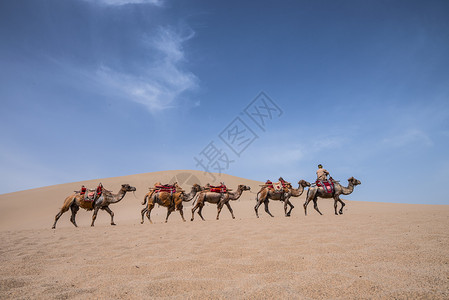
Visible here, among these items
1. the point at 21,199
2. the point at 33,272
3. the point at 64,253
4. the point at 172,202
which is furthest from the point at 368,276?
the point at 21,199

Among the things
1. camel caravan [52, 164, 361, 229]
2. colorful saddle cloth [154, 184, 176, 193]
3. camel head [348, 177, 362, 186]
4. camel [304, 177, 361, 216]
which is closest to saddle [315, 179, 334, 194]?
camel caravan [52, 164, 361, 229]

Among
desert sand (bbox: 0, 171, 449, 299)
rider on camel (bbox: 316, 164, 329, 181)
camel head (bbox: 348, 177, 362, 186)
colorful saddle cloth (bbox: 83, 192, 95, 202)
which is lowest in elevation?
desert sand (bbox: 0, 171, 449, 299)

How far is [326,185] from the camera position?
1452 cm

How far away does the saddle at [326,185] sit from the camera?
1446 centimetres

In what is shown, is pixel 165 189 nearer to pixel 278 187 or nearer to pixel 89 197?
pixel 89 197

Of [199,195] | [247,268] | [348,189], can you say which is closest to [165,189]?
[199,195]

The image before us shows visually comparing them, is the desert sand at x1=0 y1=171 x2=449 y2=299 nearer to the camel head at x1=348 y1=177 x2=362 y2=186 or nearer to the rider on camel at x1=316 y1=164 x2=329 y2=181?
the rider on camel at x1=316 y1=164 x2=329 y2=181

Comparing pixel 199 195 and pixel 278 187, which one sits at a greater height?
pixel 278 187

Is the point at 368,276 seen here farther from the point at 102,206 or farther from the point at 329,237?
the point at 102,206

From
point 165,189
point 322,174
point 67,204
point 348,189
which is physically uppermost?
point 322,174

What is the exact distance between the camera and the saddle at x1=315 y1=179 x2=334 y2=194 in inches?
569

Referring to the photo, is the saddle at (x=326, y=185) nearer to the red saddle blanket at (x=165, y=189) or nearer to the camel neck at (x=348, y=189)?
the camel neck at (x=348, y=189)

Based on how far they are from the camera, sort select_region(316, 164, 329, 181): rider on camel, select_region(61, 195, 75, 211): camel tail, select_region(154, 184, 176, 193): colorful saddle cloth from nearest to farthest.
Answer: select_region(61, 195, 75, 211): camel tail < select_region(316, 164, 329, 181): rider on camel < select_region(154, 184, 176, 193): colorful saddle cloth

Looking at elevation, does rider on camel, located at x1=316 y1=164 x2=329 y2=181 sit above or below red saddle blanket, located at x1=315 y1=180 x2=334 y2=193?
above
